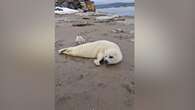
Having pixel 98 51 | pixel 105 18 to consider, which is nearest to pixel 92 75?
pixel 98 51

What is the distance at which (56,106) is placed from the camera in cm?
124

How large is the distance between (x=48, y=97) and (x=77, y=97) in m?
0.18

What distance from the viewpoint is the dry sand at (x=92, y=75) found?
1.25 m

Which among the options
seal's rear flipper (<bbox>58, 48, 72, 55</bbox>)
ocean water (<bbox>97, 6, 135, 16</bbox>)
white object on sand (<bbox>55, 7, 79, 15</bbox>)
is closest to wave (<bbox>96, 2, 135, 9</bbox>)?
ocean water (<bbox>97, 6, 135, 16</bbox>)

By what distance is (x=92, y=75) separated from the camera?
1.30 metres

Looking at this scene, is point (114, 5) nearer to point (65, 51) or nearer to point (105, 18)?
point (105, 18)

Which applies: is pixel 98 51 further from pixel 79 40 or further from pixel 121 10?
pixel 121 10

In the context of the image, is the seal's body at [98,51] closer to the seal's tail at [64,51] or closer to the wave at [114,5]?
the seal's tail at [64,51]

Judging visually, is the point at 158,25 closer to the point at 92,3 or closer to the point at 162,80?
the point at 162,80

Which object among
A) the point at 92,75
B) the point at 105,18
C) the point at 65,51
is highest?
the point at 105,18

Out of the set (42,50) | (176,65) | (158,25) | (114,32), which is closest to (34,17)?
(42,50)

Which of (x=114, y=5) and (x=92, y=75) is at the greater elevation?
(x=114, y=5)

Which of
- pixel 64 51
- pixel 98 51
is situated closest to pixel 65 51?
pixel 64 51

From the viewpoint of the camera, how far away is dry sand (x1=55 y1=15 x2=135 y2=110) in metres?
1.25
